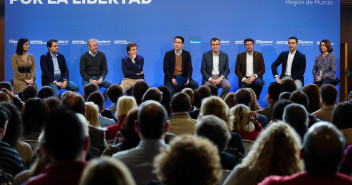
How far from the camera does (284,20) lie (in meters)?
11.4

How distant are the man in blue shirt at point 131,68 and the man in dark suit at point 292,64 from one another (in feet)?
9.24

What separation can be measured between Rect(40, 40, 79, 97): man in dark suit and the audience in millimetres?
5665

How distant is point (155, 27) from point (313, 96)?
573cm

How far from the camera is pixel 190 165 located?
1820mm

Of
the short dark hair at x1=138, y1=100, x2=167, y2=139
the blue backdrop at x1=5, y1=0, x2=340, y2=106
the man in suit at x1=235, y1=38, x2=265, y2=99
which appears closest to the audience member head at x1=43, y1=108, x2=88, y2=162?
the short dark hair at x1=138, y1=100, x2=167, y2=139

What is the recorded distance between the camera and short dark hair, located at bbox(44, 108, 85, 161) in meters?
1.97

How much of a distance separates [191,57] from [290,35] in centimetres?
230

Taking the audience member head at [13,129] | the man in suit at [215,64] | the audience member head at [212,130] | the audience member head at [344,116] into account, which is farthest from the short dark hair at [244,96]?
the man in suit at [215,64]

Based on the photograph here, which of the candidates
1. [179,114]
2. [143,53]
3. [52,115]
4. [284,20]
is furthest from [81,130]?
[284,20]

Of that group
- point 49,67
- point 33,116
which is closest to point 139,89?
point 33,116

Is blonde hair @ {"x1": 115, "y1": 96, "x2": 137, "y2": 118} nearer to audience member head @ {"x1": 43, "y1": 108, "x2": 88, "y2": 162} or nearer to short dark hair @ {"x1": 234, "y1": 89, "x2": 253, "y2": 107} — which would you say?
short dark hair @ {"x1": 234, "y1": 89, "x2": 253, "y2": 107}

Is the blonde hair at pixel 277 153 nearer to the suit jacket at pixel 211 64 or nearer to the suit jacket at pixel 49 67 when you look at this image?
the suit jacket at pixel 211 64

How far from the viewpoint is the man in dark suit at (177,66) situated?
10.2 metres

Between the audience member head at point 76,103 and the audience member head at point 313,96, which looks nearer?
the audience member head at point 76,103
